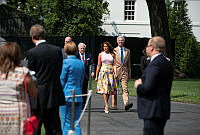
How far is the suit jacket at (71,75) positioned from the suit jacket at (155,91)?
184 centimetres

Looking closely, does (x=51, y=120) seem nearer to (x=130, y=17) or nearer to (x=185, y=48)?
(x=185, y=48)

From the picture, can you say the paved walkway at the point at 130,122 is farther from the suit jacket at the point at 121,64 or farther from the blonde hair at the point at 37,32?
the blonde hair at the point at 37,32

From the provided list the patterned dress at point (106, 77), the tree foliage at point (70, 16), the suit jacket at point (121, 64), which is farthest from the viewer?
the tree foliage at point (70, 16)

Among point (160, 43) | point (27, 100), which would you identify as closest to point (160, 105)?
point (160, 43)

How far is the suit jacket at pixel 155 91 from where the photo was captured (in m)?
5.76

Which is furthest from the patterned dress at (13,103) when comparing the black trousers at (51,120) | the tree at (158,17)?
the tree at (158,17)

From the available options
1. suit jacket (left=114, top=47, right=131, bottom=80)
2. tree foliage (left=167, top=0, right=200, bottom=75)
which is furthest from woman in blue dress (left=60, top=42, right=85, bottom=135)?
tree foliage (left=167, top=0, right=200, bottom=75)

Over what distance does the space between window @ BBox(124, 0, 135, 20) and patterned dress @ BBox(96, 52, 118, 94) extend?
99.7ft

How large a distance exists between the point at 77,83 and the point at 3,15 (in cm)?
2683

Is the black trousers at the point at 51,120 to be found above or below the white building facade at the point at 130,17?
below

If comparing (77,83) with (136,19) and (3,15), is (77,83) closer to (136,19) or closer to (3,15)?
(3,15)

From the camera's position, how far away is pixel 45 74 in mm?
6617

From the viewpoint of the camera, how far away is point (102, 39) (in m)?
27.8

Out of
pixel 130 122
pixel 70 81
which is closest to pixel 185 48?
pixel 130 122
